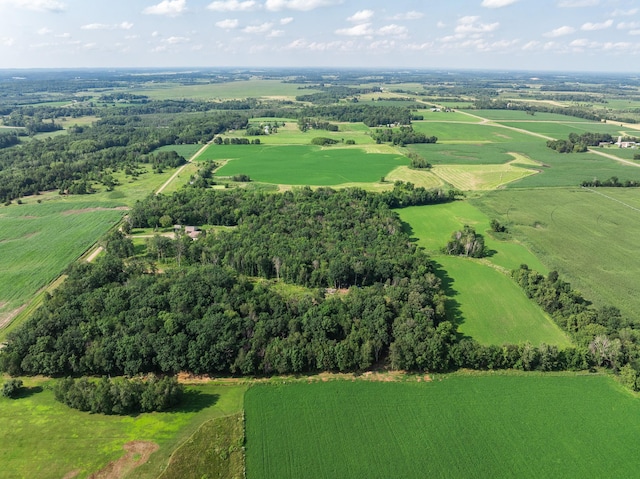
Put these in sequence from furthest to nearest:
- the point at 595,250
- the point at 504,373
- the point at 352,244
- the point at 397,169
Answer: the point at 397,169 → the point at 595,250 → the point at 352,244 → the point at 504,373

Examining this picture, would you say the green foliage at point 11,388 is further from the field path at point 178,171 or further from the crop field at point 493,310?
the field path at point 178,171

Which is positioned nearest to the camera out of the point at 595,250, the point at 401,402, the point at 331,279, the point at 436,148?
the point at 401,402

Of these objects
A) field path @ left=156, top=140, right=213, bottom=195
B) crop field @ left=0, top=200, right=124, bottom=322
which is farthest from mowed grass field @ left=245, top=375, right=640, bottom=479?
field path @ left=156, top=140, right=213, bottom=195

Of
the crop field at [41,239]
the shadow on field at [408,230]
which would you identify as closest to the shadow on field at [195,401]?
the crop field at [41,239]

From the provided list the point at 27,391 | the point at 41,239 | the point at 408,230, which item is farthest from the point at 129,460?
the point at 408,230

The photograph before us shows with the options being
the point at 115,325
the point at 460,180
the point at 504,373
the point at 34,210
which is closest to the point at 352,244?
the point at 504,373

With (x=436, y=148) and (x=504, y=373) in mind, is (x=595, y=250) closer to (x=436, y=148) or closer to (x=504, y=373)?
(x=504, y=373)
